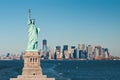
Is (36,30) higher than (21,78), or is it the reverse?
(36,30)

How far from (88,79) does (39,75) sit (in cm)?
9159

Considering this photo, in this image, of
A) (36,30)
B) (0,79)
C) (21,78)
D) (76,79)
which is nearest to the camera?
(21,78)

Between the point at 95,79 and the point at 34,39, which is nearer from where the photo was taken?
the point at 34,39

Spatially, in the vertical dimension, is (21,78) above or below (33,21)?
below

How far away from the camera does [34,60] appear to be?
224ft

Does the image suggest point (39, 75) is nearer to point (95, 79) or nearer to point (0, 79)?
point (0, 79)

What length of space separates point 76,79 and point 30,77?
3535 inches

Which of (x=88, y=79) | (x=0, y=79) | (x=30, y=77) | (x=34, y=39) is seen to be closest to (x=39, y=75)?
(x=30, y=77)

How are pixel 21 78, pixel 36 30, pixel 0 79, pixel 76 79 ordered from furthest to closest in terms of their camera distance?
pixel 76 79, pixel 0 79, pixel 36 30, pixel 21 78

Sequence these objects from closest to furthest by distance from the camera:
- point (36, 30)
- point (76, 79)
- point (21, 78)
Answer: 1. point (21, 78)
2. point (36, 30)
3. point (76, 79)

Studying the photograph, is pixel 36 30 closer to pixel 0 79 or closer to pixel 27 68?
pixel 27 68

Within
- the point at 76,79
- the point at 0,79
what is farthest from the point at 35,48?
the point at 76,79

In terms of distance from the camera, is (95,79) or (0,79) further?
(95,79)

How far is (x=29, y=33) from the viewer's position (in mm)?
70562
